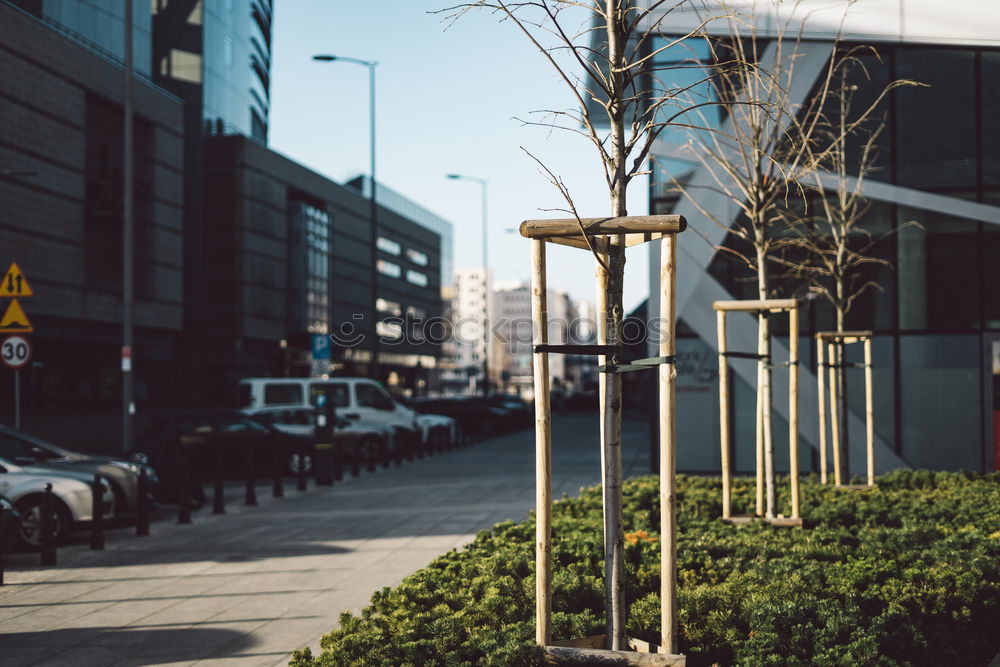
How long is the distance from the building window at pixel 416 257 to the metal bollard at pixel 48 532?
91335 millimetres

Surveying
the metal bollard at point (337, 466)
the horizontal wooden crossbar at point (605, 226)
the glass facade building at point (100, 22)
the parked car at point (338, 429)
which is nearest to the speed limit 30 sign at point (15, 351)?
the metal bollard at point (337, 466)

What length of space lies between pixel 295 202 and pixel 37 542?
53721mm

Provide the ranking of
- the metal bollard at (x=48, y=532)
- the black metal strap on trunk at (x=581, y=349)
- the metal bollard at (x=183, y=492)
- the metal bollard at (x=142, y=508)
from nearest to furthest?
the black metal strap on trunk at (x=581, y=349), the metal bollard at (x=48, y=532), the metal bollard at (x=142, y=508), the metal bollard at (x=183, y=492)

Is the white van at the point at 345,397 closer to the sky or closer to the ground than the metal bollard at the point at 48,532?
closer to the sky

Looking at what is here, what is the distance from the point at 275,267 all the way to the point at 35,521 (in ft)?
161

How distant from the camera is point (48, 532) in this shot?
10.6 metres

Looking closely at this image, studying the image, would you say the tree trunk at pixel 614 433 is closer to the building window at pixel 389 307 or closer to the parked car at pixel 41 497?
the parked car at pixel 41 497

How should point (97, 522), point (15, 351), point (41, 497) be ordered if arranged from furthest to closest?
point (15, 351) → point (41, 497) → point (97, 522)

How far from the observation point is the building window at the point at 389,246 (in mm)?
92312

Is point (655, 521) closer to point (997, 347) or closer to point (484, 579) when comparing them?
point (484, 579)

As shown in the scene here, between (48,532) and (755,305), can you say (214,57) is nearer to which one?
(48,532)

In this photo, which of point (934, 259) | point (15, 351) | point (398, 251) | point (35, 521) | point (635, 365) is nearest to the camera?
point (635, 365)

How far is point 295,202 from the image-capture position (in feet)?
210

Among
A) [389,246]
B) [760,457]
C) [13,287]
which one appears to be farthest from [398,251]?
[760,457]
